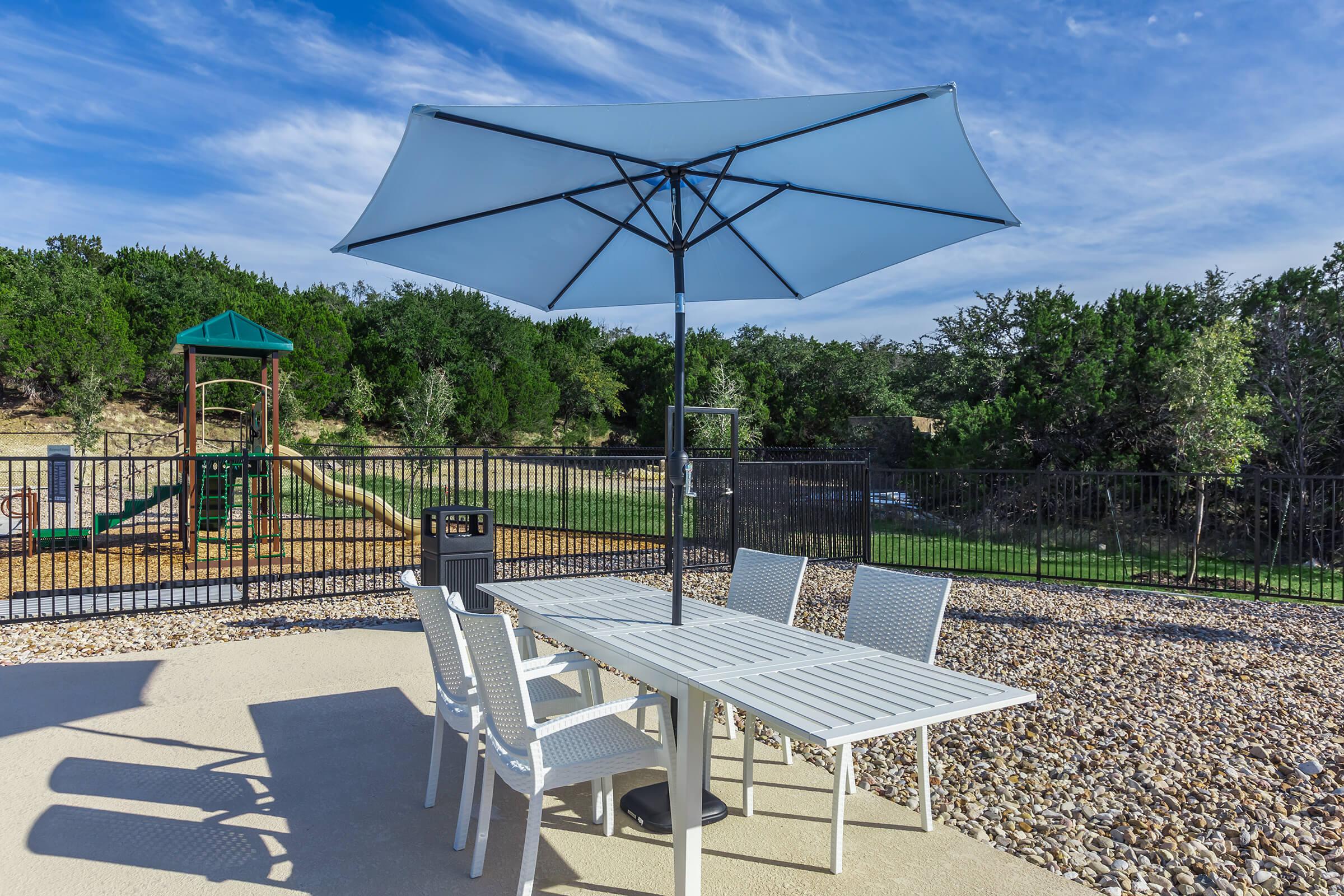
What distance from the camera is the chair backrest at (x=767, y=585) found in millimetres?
3727

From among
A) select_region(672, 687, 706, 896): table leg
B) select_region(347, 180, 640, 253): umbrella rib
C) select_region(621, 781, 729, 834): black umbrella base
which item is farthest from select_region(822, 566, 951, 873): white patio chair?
select_region(347, 180, 640, 253): umbrella rib

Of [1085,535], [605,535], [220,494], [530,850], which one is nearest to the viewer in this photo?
[530,850]

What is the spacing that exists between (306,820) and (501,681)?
115cm

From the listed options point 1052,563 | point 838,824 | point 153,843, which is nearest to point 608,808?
point 838,824

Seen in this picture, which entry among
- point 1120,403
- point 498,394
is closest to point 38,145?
point 498,394

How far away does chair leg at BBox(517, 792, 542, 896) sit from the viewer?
7.16ft

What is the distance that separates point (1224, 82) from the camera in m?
11.7

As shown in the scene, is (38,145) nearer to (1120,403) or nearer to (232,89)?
(232,89)

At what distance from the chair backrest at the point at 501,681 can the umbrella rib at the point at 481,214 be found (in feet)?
6.57

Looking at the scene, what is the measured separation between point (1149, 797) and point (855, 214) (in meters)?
2.87

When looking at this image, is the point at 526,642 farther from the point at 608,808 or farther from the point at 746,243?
the point at 746,243

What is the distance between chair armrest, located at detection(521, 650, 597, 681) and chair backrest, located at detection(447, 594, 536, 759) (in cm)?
10

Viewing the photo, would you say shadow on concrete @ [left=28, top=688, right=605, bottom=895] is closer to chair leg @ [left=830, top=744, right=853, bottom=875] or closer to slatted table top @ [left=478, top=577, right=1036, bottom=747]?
slatted table top @ [left=478, top=577, right=1036, bottom=747]

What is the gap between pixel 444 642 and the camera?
2.86 m
